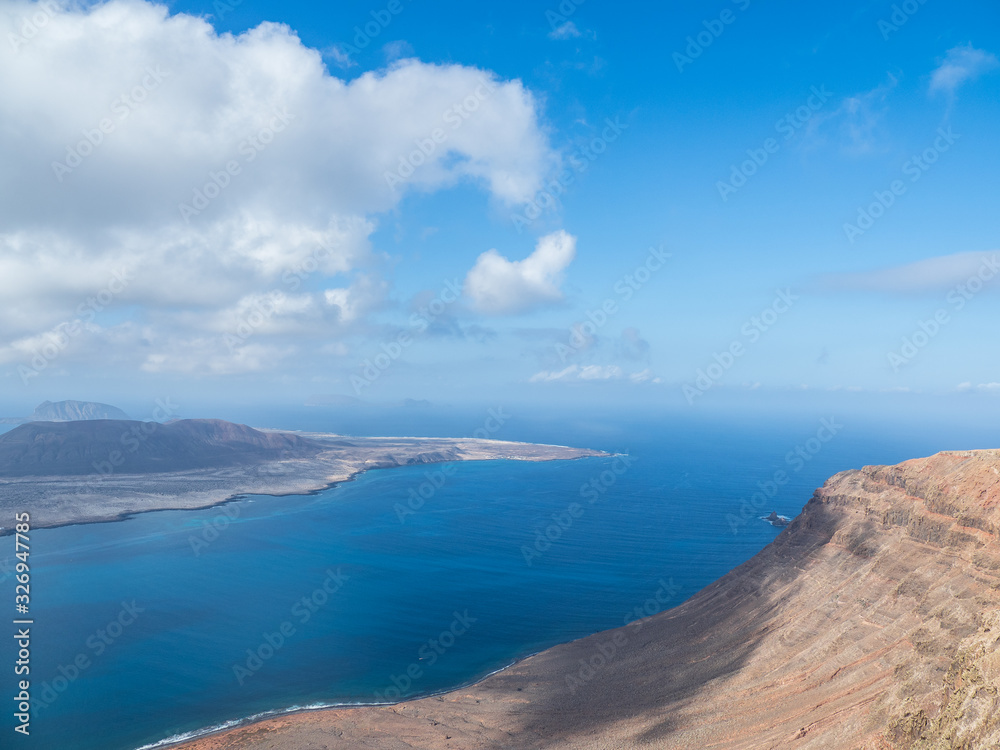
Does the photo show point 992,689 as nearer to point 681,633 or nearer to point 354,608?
point 681,633

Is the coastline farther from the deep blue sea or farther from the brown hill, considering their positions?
the brown hill

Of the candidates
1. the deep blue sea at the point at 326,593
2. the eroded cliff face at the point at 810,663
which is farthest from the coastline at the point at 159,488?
the eroded cliff face at the point at 810,663

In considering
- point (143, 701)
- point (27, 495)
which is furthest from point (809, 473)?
point (27, 495)

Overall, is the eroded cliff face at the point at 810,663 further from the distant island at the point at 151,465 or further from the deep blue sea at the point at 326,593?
the distant island at the point at 151,465

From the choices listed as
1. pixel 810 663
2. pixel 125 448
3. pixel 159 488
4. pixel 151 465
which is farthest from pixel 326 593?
pixel 125 448

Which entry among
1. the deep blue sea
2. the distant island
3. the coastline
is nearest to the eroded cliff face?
the deep blue sea

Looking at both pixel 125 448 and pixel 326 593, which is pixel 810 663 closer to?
pixel 326 593
